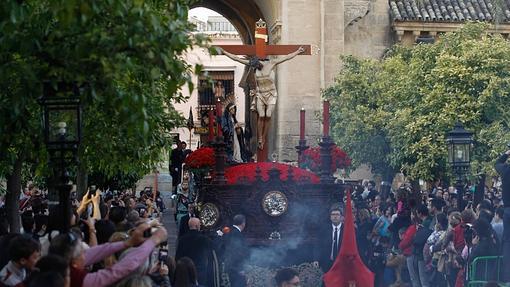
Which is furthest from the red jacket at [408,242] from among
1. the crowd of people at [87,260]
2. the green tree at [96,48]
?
the green tree at [96,48]

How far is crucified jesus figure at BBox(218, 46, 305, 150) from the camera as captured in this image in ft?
79.9

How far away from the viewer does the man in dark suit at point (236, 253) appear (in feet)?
54.3

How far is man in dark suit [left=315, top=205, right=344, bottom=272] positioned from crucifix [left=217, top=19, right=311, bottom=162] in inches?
228

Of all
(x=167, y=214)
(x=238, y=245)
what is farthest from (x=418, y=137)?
(x=238, y=245)

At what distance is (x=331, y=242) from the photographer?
1712 cm

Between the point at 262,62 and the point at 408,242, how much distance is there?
786 cm

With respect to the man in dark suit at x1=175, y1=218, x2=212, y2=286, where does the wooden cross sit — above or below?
above

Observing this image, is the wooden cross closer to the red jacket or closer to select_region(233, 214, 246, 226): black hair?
the red jacket

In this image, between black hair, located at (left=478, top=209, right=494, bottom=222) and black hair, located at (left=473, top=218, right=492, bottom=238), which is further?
black hair, located at (left=478, top=209, right=494, bottom=222)

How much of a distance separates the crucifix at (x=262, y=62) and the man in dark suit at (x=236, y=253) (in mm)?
5904

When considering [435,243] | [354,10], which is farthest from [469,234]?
[354,10]

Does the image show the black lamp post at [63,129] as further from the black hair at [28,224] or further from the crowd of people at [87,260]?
the black hair at [28,224]

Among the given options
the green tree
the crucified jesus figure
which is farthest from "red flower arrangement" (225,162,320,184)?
the green tree

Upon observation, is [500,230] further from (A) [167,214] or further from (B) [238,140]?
(A) [167,214]
